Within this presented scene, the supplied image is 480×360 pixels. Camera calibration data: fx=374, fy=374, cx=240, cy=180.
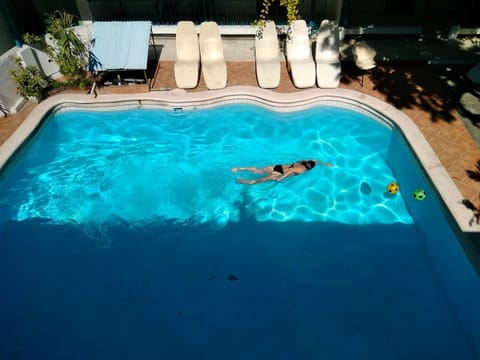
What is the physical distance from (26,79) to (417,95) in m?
13.8

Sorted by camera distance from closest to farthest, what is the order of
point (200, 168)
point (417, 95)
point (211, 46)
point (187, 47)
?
1. point (200, 168)
2. point (417, 95)
3. point (211, 46)
4. point (187, 47)

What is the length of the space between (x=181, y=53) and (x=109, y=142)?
459 centimetres

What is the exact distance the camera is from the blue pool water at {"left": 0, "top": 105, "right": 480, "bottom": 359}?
27.4 ft

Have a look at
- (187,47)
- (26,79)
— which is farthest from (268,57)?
(26,79)

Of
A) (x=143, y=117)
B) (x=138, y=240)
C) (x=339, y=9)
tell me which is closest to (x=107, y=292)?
(x=138, y=240)

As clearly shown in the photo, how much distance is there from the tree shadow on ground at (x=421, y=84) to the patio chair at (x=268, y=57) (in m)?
2.65

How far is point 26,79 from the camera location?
13242 millimetres

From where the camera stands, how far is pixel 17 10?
47.5 ft

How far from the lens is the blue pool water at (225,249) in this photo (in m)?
8.36

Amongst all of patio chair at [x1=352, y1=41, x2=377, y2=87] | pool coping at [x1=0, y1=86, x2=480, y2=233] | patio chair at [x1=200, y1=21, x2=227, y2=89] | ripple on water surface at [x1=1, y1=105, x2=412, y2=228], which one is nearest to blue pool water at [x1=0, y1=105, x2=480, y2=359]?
ripple on water surface at [x1=1, y1=105, x2=412, y2=228]

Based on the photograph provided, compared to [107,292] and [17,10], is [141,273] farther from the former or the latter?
[17,10]

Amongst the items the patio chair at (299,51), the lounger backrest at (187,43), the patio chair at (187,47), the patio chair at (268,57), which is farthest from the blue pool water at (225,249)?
the lounger backrest at (187,43)

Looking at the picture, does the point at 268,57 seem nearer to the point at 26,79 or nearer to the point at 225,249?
the point at 225,249

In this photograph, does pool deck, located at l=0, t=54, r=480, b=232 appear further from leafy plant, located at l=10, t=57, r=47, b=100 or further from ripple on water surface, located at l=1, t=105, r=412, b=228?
ripple on water surface, located at l=1, t=105, r=412, b=228
